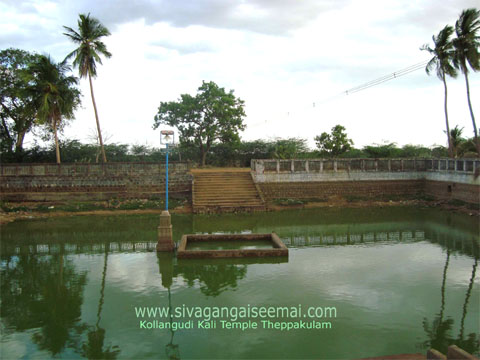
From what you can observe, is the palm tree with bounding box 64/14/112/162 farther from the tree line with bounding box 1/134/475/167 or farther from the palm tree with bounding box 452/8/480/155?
the palm tree with bounding box 452/8/480/155

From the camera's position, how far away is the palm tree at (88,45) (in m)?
23.9

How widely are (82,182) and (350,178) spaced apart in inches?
694

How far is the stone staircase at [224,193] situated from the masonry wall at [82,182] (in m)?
1.28

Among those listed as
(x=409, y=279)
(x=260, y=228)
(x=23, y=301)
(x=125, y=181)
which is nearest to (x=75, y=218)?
(x=125, y=181)

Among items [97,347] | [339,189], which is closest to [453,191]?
[339,189]

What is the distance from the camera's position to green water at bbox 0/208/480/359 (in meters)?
6.30

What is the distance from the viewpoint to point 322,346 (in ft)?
20.5

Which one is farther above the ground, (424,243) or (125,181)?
(125,181)

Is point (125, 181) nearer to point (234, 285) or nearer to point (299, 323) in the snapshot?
point (234, 285)

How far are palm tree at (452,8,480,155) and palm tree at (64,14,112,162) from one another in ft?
75.2

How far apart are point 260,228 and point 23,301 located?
10.4 m

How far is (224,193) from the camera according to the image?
23.1 meters

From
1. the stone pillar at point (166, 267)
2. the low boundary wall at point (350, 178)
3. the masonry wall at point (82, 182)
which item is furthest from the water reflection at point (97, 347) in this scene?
the low boundary wall at point (350, 178)

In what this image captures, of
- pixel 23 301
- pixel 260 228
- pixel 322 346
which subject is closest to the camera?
pixel 322 346
